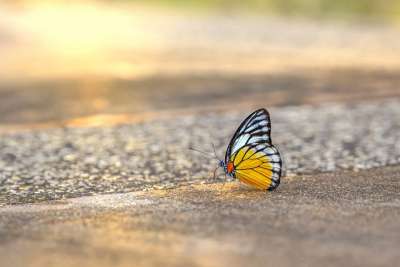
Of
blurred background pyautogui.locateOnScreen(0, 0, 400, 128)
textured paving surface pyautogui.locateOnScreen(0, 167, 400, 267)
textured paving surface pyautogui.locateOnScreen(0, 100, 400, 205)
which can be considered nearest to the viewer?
textured paving surface pyautogui.locateOnScreen(0, 167, 400, 267)

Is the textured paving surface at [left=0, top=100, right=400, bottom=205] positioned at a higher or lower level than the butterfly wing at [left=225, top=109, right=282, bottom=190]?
lower

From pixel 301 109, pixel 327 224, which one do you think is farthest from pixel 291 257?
pixel 301 109

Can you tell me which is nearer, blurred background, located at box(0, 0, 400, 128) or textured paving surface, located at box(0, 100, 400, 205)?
textured paving surface, located at box(0, 100, 400, 205)

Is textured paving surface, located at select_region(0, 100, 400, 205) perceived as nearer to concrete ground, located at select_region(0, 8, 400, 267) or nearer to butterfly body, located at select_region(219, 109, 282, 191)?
concrete ground, located at select_region(0, 8, 400, 267)

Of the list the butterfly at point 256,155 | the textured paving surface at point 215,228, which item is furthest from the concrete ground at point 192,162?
the butterfly at point 256,155

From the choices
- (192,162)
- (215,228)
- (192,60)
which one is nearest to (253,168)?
(215,228)

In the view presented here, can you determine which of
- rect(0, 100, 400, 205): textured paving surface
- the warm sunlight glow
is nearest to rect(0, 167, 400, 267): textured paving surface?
rect(0, 100, 400, 205): textured paving surface

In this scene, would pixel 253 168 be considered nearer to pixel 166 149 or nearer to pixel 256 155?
pixel 256 155

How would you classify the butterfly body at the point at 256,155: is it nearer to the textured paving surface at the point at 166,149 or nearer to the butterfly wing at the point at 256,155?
the butterfly wing at the point at 256,155

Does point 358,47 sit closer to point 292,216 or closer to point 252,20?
point 252,20
